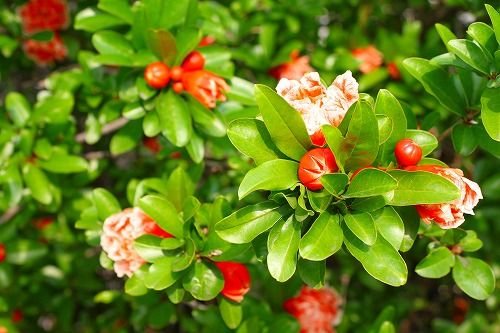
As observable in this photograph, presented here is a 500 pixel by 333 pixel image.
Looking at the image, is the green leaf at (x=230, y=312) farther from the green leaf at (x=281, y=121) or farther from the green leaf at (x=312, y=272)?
the green leaf at (x=281, y=121)

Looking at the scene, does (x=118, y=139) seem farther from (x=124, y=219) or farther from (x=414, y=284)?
(x=414, y=284)

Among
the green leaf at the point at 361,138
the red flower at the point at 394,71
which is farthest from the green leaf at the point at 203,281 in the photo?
the red flower at the point at 394,71

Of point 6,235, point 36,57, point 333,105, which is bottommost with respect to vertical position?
point 6,235

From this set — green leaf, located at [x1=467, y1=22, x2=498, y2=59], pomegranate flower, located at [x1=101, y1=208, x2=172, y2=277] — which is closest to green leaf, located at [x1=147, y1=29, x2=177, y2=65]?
pomegranate flower, located at [x1=101, y1=208, x2=172, y2=277]

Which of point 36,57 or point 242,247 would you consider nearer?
point 242,247

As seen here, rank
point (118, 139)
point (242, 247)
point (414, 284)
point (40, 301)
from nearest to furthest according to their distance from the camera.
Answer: point (242, 247) → point (118, 139) → point (40, 301) → point (414, 284)

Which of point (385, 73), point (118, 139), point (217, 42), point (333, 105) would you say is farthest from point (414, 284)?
point (333, 105)

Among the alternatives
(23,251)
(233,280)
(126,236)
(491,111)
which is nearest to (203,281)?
(233,280)

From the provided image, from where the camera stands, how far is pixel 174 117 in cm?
153

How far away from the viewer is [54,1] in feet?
7.95

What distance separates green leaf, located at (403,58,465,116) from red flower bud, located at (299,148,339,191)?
40 centimetres

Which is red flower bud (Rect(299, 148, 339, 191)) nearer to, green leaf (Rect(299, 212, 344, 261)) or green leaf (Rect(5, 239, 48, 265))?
green leaf (Rect(299, 212, 344, 261))

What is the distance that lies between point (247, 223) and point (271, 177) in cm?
12

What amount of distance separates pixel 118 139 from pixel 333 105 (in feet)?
3.00
